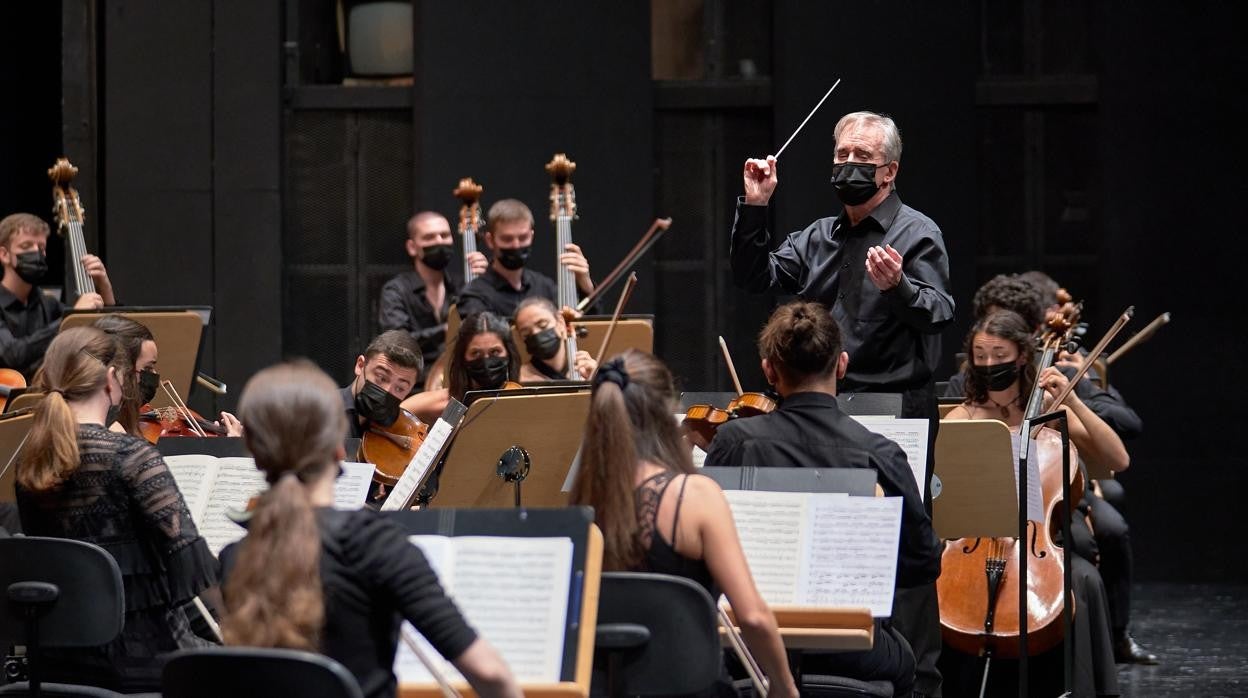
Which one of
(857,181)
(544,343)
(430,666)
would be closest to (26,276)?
(544,343)

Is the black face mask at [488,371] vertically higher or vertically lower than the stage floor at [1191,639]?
higher

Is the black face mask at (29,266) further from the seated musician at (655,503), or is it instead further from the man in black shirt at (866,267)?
the seated musician at (655,503)

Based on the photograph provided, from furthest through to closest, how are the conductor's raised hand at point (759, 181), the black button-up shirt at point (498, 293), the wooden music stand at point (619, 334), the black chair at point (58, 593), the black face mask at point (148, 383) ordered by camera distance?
the black button-up shirt at point (498, 293), the wooden music stand at point (619, 334), the black face mask at point (148, 383), the conductor's raised hand at point (759, 181), the black chair at point (58, 593)

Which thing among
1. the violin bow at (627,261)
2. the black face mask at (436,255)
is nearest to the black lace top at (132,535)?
the violin bow at (627,261)

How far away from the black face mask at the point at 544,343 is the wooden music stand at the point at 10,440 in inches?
75.3

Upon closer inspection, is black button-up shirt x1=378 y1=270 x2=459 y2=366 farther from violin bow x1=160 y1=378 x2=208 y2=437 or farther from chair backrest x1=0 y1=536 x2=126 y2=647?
chair backrest x1=0 y1=536 x2=126 y2=647

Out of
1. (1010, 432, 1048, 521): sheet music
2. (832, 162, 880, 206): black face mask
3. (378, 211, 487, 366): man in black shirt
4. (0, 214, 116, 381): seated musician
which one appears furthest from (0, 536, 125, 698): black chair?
(378, 211, 487, 366): man in black shirt

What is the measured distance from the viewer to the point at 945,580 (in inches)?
186

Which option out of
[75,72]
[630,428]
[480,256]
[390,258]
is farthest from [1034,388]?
[75,72]

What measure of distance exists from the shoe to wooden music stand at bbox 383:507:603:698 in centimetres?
362

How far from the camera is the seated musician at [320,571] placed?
2.35 metres

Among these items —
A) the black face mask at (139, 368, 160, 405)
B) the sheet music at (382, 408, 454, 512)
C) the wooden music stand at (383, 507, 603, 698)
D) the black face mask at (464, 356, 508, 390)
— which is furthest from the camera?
the black face mask at (464, 356, 508, 390)

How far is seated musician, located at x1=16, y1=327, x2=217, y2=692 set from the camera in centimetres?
344

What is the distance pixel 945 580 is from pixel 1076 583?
47cm
